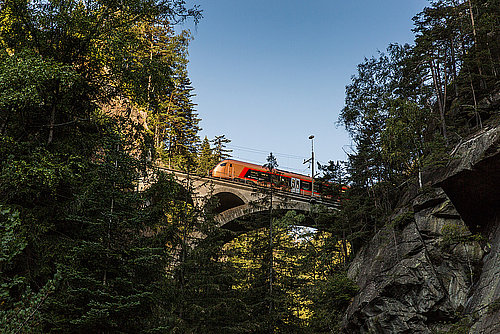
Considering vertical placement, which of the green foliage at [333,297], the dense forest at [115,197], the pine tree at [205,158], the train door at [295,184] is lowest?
the green foliage at [333,297]

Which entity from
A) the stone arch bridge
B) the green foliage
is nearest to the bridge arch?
the stone arch bridge

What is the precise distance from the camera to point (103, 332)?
10.3 meters

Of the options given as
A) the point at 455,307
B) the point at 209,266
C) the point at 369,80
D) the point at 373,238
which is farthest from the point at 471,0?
the point at 209,266

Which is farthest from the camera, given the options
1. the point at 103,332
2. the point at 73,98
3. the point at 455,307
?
the point at 455,307

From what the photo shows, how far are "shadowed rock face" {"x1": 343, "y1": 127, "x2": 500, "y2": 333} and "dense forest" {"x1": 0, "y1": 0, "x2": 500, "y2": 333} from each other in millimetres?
1251

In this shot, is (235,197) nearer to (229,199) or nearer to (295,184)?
(229,199)

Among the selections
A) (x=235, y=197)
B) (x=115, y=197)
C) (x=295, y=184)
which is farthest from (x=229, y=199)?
(x=115, y=197)

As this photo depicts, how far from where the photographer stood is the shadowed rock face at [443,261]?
12234mm

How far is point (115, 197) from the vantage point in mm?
11609

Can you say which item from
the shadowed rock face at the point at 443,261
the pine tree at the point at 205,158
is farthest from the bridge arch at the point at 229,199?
the shadowed rock face at the point at 443,261

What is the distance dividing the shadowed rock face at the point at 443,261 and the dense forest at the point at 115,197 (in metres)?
1.25

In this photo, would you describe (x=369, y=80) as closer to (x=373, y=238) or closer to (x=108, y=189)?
(x=373, y=238)

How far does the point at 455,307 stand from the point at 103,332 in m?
12.0

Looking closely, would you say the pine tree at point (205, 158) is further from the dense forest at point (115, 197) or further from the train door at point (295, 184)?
the dense forest at point (115, 197)
